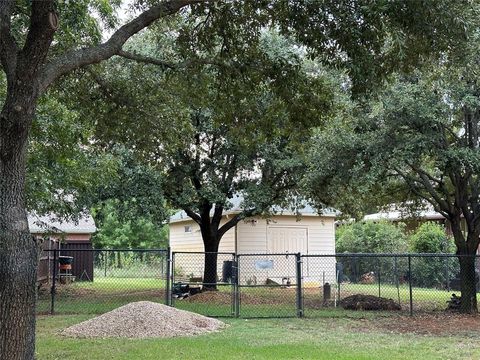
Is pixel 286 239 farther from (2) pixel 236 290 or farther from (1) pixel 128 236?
(1) pixel 128 236

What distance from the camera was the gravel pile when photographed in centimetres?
1005

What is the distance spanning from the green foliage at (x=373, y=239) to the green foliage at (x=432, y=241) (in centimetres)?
77

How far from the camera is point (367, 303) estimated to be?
581 inches

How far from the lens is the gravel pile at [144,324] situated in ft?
33.0

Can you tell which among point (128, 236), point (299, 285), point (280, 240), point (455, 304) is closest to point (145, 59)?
point (299, 285)

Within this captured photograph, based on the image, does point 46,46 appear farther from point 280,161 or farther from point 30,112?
point 280,161

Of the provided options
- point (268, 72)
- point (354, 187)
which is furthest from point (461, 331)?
point (268, 72)

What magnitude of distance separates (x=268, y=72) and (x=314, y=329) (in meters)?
5.35

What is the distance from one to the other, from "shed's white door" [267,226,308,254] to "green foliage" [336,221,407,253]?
4141mm

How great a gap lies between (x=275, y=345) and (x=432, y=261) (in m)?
12.8

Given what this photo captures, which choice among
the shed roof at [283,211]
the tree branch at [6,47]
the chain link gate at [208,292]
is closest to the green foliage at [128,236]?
the shed roof at [283,211]

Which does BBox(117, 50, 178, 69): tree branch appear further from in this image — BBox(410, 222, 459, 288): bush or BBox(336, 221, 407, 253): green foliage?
BBox(336, 221, 407, 253): green foliage

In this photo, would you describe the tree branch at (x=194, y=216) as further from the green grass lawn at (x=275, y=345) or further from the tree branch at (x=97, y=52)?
the tree branch at (x=97, y=52)

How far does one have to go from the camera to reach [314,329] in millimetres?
11344
